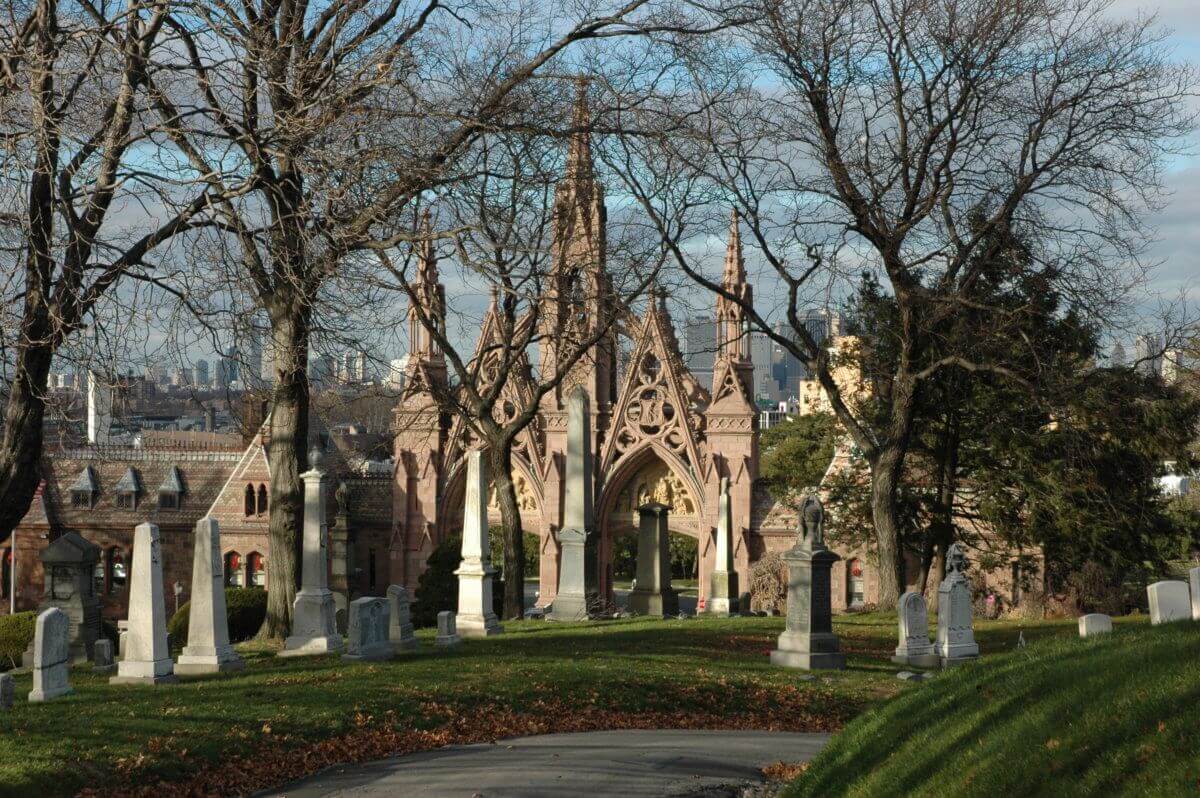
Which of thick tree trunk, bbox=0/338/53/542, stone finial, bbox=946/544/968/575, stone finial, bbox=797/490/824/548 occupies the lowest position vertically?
A: stone finial, bbox=946/544/968/575

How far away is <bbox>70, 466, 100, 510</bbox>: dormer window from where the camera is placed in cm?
5047

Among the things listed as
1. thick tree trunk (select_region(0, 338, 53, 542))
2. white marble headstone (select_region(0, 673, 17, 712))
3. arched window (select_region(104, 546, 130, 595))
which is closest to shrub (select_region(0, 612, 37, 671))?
arched window (select_region(104, 546, 130, 595))

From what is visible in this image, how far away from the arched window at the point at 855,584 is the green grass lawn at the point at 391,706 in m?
24.2

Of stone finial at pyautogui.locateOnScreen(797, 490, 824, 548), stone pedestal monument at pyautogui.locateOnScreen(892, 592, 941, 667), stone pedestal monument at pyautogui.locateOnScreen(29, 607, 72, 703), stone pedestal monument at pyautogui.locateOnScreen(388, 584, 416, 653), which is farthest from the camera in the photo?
stone pedestal monument at pyautogui.locateOnScreen(892, 592, 941, 667)

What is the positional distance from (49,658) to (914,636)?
34.3 feet

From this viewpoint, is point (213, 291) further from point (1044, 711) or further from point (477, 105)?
point (1044, 711)

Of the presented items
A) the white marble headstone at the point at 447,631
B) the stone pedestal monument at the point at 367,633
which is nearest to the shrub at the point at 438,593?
the white marble headstone at the point at 447,631

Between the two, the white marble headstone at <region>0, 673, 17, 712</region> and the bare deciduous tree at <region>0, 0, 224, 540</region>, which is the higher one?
the bare deciduous tree at <region>0, 0, 224, 540</region>

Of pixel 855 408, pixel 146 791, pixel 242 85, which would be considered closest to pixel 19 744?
pixel 146 791

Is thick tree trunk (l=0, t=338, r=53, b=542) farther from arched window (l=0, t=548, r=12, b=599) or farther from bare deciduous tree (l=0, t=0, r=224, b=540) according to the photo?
arched window (l=0, t=548, r=12, b=599)

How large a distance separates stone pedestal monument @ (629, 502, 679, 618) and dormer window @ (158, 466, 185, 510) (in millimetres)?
27816

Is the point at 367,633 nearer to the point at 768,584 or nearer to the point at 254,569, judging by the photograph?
the point at 768,584

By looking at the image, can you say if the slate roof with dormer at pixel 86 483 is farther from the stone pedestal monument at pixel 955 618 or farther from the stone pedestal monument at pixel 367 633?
the stone pedestal monument at pixel 955 618

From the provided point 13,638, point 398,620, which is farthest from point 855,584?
point 398,620
